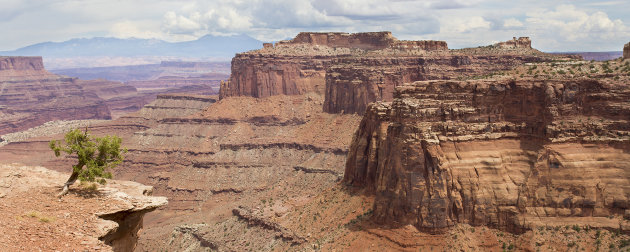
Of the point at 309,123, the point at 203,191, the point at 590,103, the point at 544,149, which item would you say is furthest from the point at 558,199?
the point at 309,123

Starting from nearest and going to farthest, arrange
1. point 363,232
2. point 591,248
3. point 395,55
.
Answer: point 591,248 → point 363,232 → point 395,55

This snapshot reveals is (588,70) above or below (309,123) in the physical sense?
above

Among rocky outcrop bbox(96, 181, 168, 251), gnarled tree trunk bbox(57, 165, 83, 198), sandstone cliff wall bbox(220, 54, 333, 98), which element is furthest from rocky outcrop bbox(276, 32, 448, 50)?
gnarled tree trunk bbox(57, 165, 83, 198)

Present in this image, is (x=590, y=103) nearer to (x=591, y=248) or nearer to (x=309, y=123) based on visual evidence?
(x=591, y=248)

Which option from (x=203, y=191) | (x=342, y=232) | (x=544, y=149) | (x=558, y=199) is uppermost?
(x=544, y=149)

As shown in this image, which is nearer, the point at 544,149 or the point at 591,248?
the point at 591,248

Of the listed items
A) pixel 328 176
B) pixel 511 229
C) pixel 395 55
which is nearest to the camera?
pixel 511 229

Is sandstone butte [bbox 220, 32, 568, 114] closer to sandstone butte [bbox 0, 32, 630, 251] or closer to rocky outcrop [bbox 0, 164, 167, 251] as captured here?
sandstone butte [bbox 0, 32, 630, 251]

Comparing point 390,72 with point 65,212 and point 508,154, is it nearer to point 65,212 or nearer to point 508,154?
point 508,154

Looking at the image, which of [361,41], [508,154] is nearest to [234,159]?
[361,41]
